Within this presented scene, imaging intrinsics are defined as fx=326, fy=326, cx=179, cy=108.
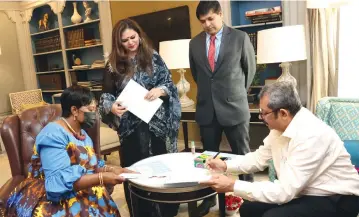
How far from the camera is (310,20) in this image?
2.74 m

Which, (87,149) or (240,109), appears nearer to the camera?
(87,149)

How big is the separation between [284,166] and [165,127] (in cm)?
83

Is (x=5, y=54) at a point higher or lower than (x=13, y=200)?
higher

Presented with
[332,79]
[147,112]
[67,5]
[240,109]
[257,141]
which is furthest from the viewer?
[67,5]

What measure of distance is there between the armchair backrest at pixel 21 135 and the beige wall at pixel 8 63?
432 cm

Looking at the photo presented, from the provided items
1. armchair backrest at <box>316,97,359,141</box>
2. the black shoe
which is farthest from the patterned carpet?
armchair backrest at <box>316,97,359,141</box>

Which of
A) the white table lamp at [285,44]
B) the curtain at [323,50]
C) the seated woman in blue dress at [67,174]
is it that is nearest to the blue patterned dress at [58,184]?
the seated woman in blue dress at [67,174]

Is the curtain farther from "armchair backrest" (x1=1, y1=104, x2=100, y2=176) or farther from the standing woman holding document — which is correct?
"armchair backrest" (x1=1, y1=104, x2=100, y2=176)

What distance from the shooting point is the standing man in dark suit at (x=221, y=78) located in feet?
6.88

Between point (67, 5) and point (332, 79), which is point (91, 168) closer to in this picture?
point (332, 79)

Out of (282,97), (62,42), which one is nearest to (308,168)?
(282,97)

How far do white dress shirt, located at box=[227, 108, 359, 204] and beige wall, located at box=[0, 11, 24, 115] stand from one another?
548 cm

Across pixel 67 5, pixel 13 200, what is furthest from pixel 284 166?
pixel 67 5

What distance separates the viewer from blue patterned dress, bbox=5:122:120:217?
1311mm
